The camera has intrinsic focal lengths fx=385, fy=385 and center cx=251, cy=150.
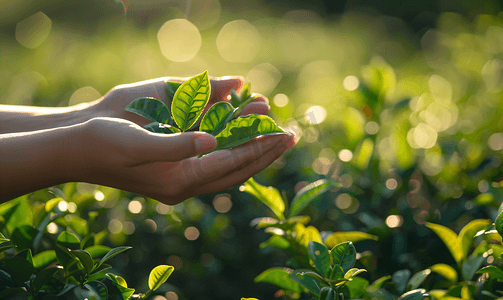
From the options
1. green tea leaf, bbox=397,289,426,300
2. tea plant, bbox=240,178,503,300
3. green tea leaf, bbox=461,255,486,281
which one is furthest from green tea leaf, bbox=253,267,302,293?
green tea leaf, bbox=461,255,486,281

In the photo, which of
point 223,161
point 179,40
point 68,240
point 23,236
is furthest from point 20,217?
point 179,40

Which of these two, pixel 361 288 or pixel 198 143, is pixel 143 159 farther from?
pixel 361 288

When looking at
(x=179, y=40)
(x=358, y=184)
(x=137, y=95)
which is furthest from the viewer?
(x=179, y=40)

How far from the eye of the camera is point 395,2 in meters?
6.87

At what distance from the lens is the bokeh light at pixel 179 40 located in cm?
491

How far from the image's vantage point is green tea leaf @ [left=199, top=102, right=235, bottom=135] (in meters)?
0.85

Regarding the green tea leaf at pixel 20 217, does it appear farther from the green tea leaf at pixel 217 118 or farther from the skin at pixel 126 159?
the green tea leaf at pixel 217 118

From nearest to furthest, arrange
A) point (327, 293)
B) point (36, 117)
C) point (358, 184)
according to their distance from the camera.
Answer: point (327, 293), point (358, 184), point (36, 117)

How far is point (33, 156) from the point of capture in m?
0.96

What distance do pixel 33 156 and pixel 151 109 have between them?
0.35 metres

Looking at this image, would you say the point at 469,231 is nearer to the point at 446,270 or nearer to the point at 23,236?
the point at 446,270

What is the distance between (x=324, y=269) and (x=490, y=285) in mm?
360

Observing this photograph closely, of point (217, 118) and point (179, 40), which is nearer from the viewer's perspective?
point (217, 118)

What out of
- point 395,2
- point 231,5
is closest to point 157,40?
point 231,5
